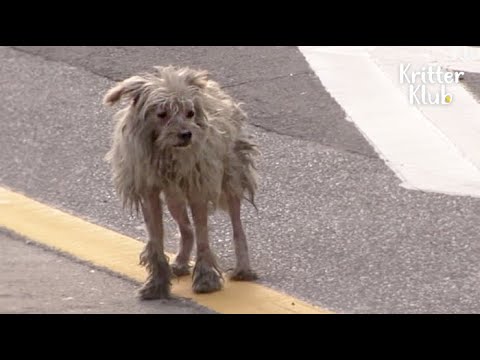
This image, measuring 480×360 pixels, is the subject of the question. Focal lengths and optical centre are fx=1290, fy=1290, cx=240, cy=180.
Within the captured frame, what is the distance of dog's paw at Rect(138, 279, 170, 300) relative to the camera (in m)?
6.70

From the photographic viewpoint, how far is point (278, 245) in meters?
7.44

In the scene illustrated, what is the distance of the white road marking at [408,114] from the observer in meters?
8.37

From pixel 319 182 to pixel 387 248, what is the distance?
1146 millimetres

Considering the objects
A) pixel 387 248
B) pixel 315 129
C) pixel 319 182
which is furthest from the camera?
pixel 315 129

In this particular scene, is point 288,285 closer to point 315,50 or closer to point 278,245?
point 278,245

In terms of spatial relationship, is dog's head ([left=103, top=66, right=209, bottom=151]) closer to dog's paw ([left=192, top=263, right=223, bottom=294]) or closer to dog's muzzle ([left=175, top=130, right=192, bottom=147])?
dog's muzzle ([left=175, top=130, right=192, bottom=147])

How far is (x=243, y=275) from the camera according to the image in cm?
698

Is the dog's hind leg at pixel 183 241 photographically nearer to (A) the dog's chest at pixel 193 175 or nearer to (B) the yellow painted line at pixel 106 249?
(B) the yellow painted line at pixel 106 249

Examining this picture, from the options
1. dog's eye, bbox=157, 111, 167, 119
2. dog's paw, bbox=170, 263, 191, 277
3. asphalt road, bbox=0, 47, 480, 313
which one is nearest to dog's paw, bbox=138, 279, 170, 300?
dog's paw, bbox=170, 263, 191, 277

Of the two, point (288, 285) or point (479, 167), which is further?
point (479, 167)

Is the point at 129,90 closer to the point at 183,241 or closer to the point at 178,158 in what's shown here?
the point at 178,158

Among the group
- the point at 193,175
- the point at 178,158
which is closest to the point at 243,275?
the point at 193,175

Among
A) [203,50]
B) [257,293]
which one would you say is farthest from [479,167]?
[203,50]

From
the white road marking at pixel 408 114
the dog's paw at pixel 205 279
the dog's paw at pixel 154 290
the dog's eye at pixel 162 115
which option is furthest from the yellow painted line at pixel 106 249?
the white road marking at pixel 408 114
